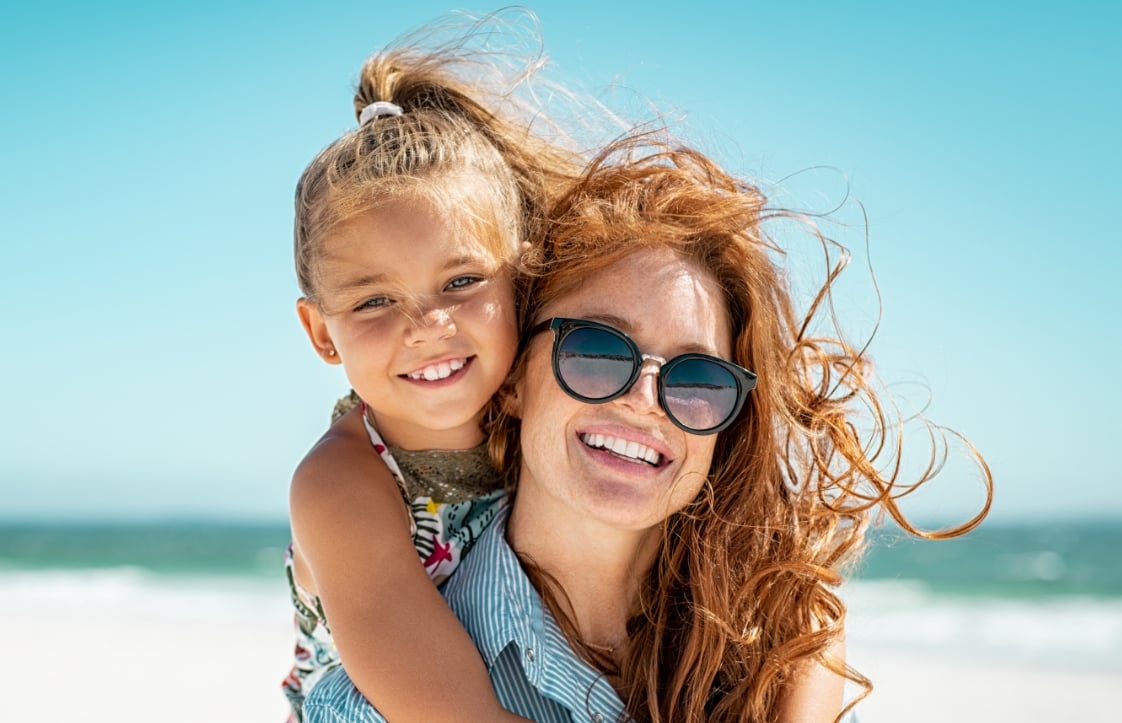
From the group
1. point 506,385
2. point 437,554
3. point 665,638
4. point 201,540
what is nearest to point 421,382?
point 506,385

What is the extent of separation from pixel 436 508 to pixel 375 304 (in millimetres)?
656

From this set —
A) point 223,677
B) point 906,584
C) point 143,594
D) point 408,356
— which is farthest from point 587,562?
point 143,594

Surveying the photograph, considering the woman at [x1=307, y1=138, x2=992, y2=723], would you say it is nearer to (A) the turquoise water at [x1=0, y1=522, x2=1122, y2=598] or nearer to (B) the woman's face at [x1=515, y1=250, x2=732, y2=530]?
(B) the woman's face at [x1=515, y1=250, x2=732, y2=530]

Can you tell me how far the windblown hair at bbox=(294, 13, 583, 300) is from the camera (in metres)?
2.90

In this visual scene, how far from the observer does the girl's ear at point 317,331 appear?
324cm

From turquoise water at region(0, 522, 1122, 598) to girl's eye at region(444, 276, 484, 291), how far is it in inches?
579

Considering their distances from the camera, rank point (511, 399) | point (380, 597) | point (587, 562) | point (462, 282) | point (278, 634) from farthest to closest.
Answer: point (278, 634)
point (511, 399)
point (462, 282)
point (587, 562)
point (380, 597)

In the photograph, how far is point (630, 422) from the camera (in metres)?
2.70

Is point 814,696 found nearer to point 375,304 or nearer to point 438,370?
point 438,370

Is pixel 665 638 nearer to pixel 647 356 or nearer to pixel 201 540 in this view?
pixel 647 356

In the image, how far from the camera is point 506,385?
3066 millimetres

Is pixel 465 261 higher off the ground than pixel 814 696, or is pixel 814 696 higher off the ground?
pixel 465 261

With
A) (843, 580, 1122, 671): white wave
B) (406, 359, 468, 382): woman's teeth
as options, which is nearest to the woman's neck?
(406, 359, 468, 382): woman's teeth

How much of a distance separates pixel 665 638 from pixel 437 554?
713 millimetres
